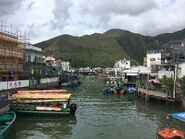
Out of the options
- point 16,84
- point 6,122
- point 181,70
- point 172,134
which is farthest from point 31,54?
point 172,134

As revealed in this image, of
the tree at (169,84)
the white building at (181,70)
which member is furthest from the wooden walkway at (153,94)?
the white building at (181,70)

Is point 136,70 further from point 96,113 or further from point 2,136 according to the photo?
point 2,136

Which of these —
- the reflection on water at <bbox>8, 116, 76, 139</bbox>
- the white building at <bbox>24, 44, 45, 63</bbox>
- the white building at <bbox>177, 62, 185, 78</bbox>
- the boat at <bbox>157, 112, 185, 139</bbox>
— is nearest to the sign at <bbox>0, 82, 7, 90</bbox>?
the reflection on water at <bbox>8, 116, 76, 139</bbox>

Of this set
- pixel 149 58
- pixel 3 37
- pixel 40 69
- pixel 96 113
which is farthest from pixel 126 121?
pixel 149 58

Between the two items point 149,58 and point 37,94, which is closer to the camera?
point 37,94

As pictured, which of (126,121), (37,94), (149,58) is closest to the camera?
(126,121)

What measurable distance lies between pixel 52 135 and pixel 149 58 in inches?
3226

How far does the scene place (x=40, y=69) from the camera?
103812mm

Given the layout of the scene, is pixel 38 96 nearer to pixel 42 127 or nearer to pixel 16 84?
pixel 42 127

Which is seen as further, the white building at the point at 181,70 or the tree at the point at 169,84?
the white building at the point at 181,70

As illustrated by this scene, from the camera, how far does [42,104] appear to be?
4694 cm

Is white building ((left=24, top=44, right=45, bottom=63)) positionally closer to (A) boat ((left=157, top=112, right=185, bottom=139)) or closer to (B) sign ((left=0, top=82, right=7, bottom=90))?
(B) sign ((left=0, top=82, right=7, bottom=90))

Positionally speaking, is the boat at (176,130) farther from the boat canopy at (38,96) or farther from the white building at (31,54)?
the white building at (31,54)

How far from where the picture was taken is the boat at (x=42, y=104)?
45938 mm
